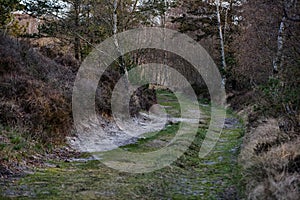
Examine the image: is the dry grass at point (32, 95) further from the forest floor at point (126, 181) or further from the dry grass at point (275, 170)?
the dry grass at point (275, 170)

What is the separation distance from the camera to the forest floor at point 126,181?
18.6 ft

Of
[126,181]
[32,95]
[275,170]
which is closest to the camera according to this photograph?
[275,170]

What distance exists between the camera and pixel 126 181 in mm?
6531

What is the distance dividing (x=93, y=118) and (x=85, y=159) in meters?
4.22

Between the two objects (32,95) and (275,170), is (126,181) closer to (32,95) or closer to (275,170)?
(275,170)

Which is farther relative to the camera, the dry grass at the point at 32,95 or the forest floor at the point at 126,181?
the dry grass at the point at 32,95

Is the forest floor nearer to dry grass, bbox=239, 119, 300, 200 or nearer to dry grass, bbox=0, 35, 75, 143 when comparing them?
dry grass, bbox=239, 119, 300, 200

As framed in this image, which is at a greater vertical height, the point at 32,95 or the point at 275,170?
the point at 32,95

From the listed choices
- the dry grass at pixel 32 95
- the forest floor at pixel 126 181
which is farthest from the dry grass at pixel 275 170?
the dry grass at pixel 32 95

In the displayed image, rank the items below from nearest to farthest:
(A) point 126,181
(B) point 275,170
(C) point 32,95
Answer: (B) point 275,170
(A) point 126,181
(C) point 32,95

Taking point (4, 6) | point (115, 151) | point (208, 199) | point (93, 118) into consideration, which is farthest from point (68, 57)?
point (208, 199)

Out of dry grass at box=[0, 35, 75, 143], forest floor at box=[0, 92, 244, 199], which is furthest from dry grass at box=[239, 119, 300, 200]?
dry grass at box=[0, 35, 75, 143]

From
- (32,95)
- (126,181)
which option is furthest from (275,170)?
(32,95)

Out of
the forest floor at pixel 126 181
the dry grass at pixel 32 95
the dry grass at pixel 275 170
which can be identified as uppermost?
the dry grass at pixel 32 95
